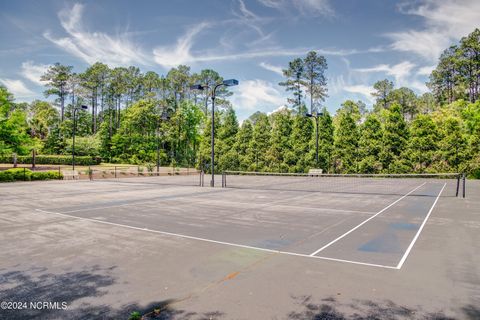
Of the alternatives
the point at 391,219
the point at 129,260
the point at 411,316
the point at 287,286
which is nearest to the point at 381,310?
the point at 411,316

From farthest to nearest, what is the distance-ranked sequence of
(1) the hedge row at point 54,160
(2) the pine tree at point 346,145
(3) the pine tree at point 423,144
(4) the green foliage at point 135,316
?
(1) the hedge row at point 54,160, (2) the pine tree at point 346,145, (3) the pine tree at point 423,144, (4) the green foliage at point 135,316

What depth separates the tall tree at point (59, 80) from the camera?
2975 inches

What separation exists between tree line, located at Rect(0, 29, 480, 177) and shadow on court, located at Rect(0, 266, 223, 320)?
30.4 meters

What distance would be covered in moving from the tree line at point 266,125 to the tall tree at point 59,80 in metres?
0.23

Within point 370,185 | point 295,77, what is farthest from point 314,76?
→ point 370,185

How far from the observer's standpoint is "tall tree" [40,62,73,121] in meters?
75.6

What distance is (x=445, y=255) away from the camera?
22.9 ft

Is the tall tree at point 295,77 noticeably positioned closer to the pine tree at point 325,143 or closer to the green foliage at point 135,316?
the pine tree at point 325,143

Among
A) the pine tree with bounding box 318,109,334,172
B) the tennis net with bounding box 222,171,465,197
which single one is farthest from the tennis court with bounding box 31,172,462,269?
the pine tree with bounding box 318,109,334,172

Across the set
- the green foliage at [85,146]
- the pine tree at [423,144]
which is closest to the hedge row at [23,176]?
the green foliage at [85,146]

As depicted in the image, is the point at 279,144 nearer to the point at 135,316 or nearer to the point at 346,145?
the point at 346,145

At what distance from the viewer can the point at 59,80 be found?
75.9 meters

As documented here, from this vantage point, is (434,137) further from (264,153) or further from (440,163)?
(264,153)

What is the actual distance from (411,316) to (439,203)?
13.2 m
